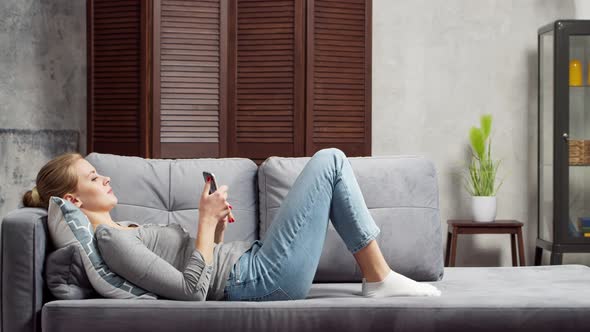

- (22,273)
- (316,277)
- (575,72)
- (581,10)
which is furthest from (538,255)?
(22,273)

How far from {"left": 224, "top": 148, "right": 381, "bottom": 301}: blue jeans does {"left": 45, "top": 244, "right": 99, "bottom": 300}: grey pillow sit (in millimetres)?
456

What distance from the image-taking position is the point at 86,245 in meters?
2.34

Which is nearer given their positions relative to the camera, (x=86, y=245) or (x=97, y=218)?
(x=86, y=245)

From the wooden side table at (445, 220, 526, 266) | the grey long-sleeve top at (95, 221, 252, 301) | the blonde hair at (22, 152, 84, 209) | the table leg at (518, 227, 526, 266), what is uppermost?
the blonde hair at (22, 152, 84, 209)

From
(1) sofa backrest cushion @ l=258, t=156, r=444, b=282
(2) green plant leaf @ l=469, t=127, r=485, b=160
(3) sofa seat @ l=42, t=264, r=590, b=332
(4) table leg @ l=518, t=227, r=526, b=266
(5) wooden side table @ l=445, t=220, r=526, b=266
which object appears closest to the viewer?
(3) sofa seat @ l=42, t=264, r=590, b=332

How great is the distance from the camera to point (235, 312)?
2270mm

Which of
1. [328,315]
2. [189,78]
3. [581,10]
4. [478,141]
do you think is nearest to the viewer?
[328,315]

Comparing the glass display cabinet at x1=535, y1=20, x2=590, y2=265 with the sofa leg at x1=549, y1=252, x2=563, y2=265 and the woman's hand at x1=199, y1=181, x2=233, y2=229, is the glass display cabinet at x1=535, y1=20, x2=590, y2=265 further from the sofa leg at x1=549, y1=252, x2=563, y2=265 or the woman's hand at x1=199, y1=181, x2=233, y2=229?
the woman's hand at x1=199, y1=181, x2=233, y2=229

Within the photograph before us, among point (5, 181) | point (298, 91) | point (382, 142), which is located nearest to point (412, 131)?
point (382, 142)

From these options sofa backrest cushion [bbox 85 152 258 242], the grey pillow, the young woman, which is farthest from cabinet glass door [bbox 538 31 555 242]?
the grey pillow

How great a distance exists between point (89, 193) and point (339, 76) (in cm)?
256

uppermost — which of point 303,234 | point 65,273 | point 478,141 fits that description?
point 478,141

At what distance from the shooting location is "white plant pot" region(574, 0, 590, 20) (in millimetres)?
5250

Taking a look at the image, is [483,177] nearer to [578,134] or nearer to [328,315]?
[578,134]
